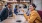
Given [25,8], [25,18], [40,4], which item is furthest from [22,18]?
[40,4]

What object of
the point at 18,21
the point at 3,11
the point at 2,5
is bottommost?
the point at 18,21

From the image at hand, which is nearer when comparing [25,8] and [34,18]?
[34,18]

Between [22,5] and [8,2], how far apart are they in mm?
256

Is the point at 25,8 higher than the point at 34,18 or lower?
higher

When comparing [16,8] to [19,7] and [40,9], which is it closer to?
[19,7]

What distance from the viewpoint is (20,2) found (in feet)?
5.48

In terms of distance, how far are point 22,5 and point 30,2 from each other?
153 mm

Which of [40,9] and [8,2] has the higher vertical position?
[8,2]

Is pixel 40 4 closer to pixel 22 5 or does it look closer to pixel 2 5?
pixel 22 5

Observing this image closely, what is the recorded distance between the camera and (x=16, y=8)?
1664mm

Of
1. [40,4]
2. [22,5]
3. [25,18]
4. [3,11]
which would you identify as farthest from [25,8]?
[3,11]

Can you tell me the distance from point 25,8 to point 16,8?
0.16 m

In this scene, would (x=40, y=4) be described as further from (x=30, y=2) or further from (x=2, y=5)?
(x=2, y=5)

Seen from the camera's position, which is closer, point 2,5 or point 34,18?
point 34,18
